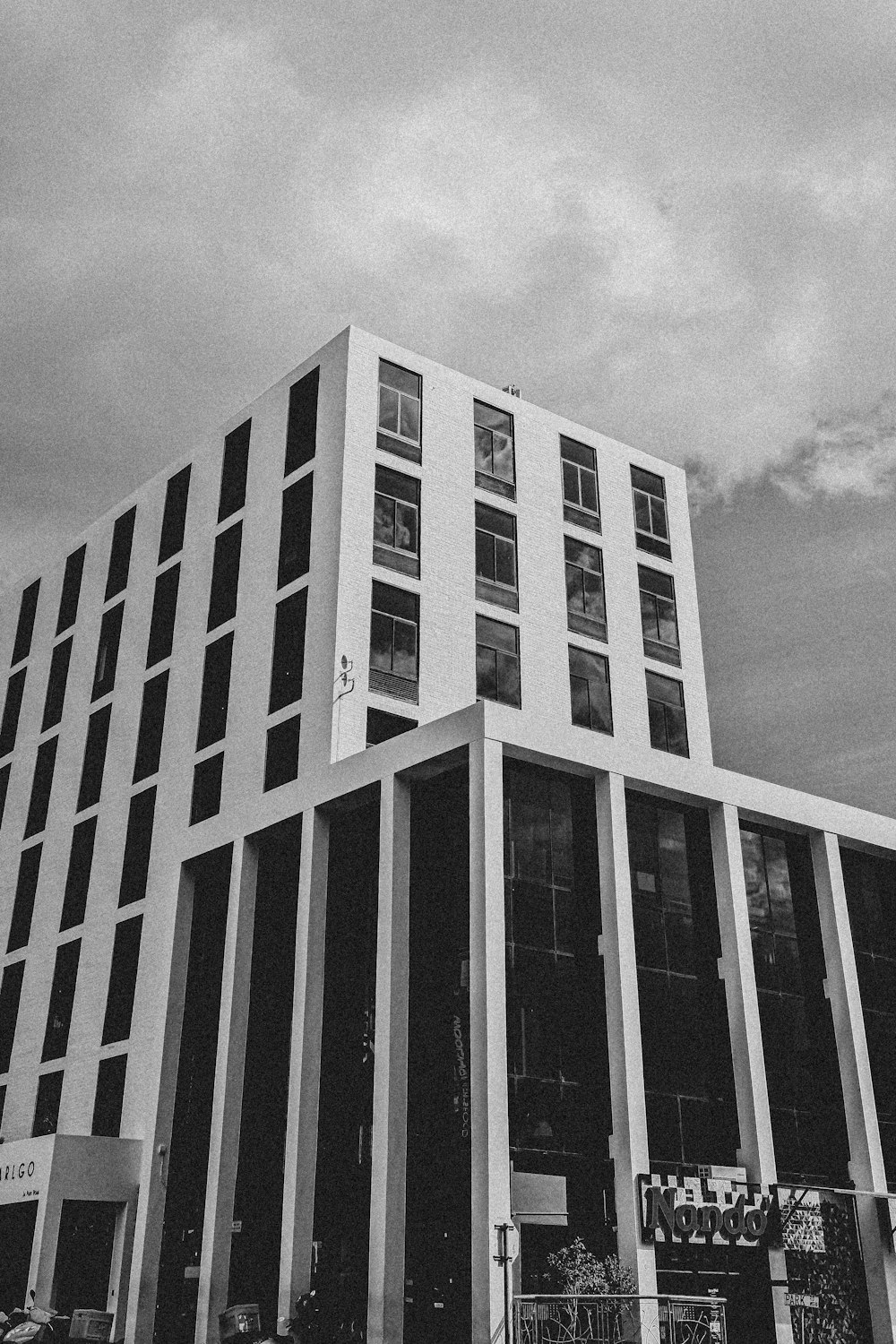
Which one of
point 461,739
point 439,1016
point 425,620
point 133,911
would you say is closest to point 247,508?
point 425,620

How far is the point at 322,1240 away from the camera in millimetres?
29641

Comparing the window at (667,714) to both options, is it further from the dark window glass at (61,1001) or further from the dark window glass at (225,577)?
the dark window glass at (61,1001)

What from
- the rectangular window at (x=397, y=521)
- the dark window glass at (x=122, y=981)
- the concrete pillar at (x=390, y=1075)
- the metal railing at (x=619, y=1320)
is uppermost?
the rectangular window at (x=397, y=521)

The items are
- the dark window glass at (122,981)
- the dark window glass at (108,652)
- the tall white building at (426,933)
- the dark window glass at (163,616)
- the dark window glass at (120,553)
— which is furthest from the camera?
the dark window glass at (120,553)

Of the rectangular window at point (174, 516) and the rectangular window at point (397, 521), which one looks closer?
the rectangular window at point (397, 521)

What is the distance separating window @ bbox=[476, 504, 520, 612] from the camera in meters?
43.9

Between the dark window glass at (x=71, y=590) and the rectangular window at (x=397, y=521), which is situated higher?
the dark window glass at (x=71, y=590)

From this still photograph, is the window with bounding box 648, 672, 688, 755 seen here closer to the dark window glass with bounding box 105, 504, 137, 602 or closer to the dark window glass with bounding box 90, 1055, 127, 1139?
the dark window glass with bounding box 90, 1055, 127, 1139

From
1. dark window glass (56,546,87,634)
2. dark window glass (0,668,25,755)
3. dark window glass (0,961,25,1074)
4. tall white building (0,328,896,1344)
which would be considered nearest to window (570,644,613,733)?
tall white building (0,328,896,1344)

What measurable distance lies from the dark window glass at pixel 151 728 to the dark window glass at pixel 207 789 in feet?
11.3

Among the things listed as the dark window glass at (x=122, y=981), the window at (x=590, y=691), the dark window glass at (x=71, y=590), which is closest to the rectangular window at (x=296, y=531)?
the window at (x=590, y=691)

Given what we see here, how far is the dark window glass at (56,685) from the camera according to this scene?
5492 cm

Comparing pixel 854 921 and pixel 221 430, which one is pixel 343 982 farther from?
pixel 221 430

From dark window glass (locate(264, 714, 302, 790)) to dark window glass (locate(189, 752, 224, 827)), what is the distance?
2.94 m
